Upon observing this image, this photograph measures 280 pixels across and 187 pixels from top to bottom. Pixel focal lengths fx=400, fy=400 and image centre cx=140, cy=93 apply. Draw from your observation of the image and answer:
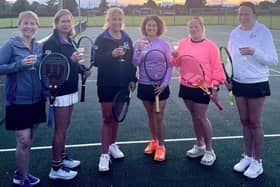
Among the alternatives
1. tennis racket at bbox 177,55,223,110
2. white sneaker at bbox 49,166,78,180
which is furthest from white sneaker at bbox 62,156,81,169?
tennis racket at bbox 177,55,223,110

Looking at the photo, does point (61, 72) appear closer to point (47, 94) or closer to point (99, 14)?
point (47, 94)

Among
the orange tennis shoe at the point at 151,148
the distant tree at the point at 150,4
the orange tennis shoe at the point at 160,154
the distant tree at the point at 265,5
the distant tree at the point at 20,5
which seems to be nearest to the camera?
the orange tennis shoe at the point at 160,154

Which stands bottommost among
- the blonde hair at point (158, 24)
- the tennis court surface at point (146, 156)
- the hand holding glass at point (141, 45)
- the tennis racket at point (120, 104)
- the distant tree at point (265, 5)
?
the tennis court surface at point (146, 156)

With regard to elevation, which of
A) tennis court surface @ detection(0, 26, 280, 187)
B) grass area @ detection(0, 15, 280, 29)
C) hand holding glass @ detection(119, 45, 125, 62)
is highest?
grass area @ detection(0, 15, 280, 29)

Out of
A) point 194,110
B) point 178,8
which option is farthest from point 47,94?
point 178,8

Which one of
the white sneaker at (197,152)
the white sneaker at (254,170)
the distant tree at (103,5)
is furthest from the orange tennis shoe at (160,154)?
the distant tree at (103,5)

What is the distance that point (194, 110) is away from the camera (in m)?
5.04

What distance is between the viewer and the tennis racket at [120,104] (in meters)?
4.82

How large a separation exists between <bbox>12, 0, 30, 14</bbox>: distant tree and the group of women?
1661 inches

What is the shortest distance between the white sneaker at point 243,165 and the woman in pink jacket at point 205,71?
0.33m

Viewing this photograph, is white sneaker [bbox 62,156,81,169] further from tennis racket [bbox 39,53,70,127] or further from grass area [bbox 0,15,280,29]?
grass area [bbox 0,15,280,29]

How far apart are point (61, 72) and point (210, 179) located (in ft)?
6.96

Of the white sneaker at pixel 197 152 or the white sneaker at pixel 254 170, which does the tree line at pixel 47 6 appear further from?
the white sneaker at pixel 254 170

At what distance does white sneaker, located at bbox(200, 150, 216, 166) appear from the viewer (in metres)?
5.09
